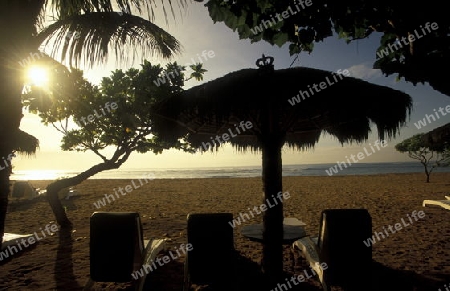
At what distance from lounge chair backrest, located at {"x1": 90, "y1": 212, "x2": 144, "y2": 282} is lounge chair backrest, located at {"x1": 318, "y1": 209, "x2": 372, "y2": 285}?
2.60 meters

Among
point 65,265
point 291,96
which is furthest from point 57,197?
point 291,96

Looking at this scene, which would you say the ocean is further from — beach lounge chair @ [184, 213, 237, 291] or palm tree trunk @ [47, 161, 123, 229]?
beach lounge chair @ [184, 213, 237, 291]

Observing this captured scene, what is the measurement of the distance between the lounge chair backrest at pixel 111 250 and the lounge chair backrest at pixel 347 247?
8.55 feet

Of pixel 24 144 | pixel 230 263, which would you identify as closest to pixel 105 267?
pixel 230 263

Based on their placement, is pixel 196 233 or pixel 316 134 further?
pixel 316 134

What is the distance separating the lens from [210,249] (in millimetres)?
3648

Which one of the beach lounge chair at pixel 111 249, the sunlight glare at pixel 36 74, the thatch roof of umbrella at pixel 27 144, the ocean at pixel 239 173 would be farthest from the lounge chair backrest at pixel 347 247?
the ocean at pixel 239 173

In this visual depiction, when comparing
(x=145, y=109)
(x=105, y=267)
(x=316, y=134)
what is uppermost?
(x=145, y=109)

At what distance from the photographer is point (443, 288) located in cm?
390

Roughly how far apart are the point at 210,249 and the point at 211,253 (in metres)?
0.06

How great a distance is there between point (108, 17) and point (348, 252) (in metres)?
4.10

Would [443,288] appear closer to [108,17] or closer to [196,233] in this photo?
[196,233]

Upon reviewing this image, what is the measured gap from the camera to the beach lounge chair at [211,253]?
11.9 ft

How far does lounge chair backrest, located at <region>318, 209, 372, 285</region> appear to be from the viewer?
3561 millimetres
